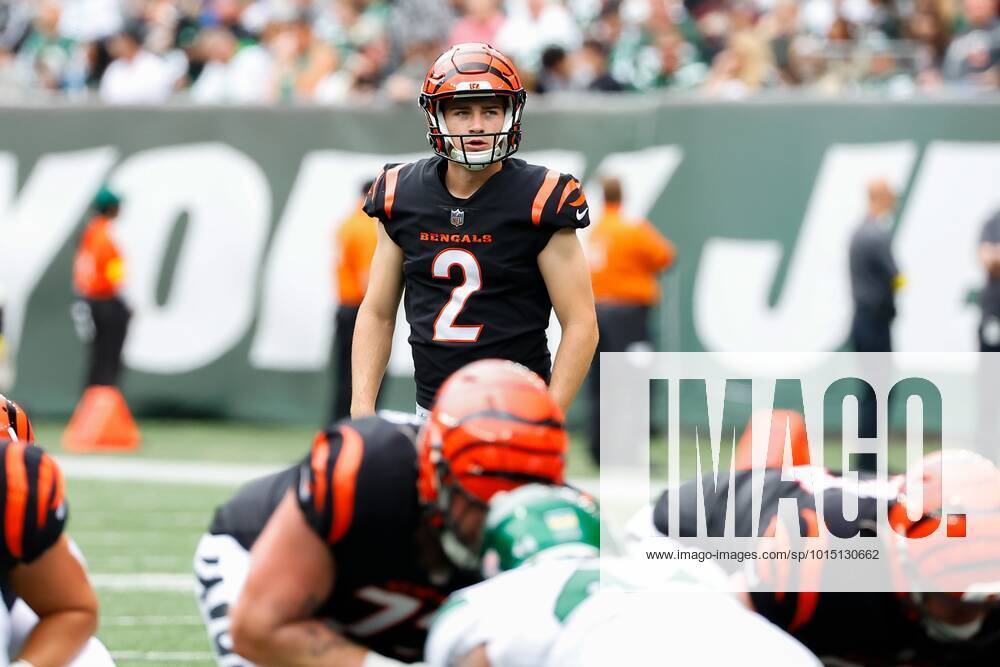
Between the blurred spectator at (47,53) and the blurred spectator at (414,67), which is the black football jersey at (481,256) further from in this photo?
the blurred spectator at (47,53)

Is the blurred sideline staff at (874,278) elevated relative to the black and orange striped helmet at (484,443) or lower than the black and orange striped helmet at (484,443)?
lower

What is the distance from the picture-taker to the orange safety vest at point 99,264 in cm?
1097

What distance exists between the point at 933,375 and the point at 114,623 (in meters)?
6.42

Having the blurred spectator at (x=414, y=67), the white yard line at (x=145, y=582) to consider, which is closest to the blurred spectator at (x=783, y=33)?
the blurred spectator at (x=414, y=67)

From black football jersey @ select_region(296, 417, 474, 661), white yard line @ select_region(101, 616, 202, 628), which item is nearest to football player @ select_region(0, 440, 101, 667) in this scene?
black football jersey @ select_region(296, 417, 474, 661)

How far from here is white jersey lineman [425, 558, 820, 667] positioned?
2.40 meters

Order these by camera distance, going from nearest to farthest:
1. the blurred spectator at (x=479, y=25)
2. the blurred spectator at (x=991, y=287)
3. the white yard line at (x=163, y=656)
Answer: the white yard line at (x=163, y=656) → the blurred spectator at (x=991, y=287) → the blurred spectator at (x=479, y=25)

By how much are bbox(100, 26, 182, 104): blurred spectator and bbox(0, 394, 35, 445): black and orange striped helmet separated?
10.0 m

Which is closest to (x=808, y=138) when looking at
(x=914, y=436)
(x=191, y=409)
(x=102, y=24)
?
(x=914, y=436)

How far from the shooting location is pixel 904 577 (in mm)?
3145

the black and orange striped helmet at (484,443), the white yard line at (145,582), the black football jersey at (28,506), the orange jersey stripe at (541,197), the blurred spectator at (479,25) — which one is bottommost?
the white yard line at (145,582)

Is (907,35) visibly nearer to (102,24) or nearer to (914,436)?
(914,436)

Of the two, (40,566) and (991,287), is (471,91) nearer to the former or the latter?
(40,566)

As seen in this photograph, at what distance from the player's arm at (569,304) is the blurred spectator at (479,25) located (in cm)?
888
